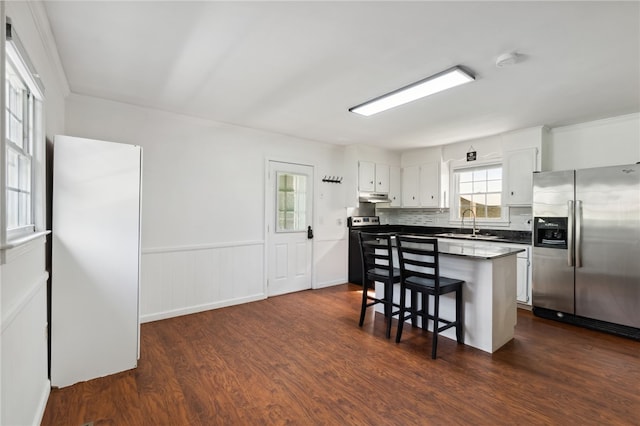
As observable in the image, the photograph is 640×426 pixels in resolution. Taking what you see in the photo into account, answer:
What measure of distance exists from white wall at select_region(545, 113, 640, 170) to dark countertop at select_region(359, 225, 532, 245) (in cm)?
102

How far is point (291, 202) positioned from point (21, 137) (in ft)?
10.5

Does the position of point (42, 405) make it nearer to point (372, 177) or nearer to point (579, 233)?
point (372, 177)

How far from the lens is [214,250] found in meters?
3.95

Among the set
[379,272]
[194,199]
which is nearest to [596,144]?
[379,272]

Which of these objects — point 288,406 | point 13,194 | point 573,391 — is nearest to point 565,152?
point 573,391

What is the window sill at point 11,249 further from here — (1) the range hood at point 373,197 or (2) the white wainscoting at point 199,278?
(1) the range hood at point 373,197

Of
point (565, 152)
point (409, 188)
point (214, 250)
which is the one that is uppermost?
point (565, 152)

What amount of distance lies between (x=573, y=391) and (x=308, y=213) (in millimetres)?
3634

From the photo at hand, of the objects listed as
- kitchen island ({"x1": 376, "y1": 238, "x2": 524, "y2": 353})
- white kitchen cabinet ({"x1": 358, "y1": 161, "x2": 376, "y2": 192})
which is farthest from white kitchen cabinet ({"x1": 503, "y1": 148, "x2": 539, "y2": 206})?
white kitchen cabinet ({"x1": 358, "y1": 161, "x2": 376, "y2": 192})

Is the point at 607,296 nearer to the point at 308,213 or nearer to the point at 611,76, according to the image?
the point at 611,76

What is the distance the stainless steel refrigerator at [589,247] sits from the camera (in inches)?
124

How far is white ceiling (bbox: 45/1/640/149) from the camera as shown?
1.80 meters

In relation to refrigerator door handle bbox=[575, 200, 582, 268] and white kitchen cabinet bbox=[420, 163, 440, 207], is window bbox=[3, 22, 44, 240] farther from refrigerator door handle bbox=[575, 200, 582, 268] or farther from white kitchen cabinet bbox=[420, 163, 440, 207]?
white kitchen cabinet bbox=[420, 163, 440, 207]

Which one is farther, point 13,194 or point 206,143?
point 206,143
